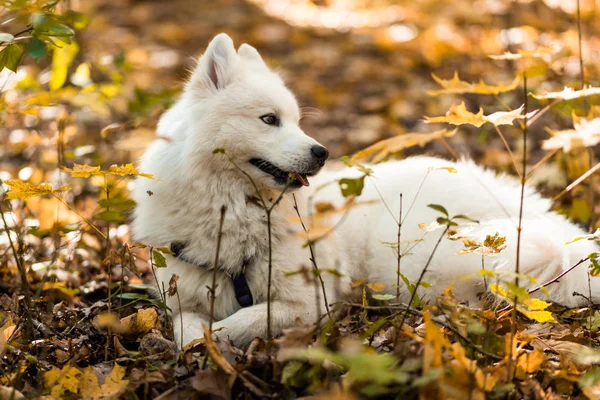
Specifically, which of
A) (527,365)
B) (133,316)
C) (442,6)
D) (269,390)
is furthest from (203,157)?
(442,6)

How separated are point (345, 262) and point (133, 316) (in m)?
1.26

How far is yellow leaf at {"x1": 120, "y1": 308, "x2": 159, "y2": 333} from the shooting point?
9.61 ft

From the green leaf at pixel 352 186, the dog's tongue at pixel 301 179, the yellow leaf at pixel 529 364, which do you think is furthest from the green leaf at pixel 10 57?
the yellow leaf at pixel 529 364

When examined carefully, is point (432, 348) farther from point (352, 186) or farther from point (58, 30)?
point (58, 30)

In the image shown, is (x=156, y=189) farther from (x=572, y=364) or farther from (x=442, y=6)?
(x=442, y=6)

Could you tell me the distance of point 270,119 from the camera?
3.30 m

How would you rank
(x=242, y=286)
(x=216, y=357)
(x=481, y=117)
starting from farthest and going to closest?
(x=242, y=286)
(x=481, y=117)
(x=216, y=357)

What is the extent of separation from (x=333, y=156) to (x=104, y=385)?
4547 mm

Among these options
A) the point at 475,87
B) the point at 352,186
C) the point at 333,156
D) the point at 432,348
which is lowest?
the point at 333,156

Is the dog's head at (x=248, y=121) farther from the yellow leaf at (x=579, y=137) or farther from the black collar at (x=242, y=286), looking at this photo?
the yellow leaf at (x=579, y=137)

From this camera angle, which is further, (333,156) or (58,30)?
(333,156)

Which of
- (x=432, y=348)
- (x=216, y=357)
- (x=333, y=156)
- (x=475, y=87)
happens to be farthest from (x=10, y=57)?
(x=333, y=156)

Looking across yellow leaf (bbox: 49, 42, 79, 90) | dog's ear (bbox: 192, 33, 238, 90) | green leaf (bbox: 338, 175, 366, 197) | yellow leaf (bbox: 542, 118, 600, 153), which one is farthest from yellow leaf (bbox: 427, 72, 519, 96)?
yellow leaf (bbox: 49, 42, 79, 90)

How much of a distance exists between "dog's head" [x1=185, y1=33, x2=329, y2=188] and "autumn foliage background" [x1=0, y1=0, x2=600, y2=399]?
354 mm
